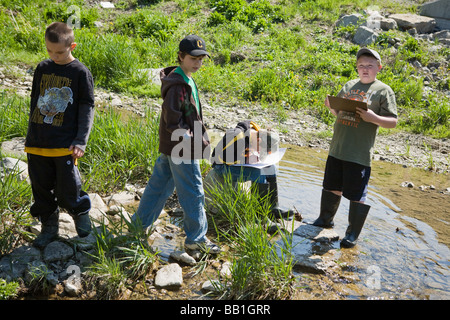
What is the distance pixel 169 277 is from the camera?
132 inches

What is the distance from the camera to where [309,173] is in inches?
247

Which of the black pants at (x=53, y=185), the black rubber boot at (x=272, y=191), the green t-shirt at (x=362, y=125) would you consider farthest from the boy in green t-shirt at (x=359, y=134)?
the black pants at (x=53, y=185)

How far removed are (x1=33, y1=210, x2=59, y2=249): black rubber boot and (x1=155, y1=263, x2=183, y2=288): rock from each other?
89 cm

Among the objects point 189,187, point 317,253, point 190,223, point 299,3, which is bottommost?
point 317,253

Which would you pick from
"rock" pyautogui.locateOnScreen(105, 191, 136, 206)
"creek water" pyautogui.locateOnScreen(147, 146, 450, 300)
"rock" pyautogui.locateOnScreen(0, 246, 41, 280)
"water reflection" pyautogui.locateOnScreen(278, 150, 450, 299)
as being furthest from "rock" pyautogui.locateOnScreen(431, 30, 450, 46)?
"rock" pyautogui.locateOnScreen(0, 246, 41, 280)

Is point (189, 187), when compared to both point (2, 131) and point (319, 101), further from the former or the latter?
point (319, 101)

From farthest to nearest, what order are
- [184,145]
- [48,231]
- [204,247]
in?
[204,247] < [48,231] < [184,145]

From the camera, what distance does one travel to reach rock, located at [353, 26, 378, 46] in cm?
1088

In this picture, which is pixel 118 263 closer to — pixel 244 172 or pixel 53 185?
pixel 53 185

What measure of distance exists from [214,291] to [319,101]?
6.28m

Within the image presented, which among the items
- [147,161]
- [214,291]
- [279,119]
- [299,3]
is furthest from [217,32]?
[214,291]

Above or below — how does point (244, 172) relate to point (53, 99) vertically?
below

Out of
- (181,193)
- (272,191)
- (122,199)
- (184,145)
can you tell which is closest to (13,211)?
(122,199)

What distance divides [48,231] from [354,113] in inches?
109
